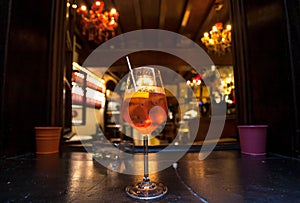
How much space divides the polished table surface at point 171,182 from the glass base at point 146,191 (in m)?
0.02

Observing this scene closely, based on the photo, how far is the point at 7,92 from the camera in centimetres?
134

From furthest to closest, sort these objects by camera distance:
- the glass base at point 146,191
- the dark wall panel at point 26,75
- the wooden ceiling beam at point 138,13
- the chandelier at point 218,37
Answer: the chandelier at point 218,37
the wooden ceiling beam at point 138,13
the dark wall panel at point 26,75
the glass base at point 146,191

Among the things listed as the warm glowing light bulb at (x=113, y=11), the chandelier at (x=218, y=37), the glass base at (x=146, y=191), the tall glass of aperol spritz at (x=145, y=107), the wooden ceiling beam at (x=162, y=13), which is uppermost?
the wooden ceiling beam at (x=162, y=13)

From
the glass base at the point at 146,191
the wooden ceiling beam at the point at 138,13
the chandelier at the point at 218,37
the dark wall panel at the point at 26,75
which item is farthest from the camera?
the chandelier at the point at 218,37

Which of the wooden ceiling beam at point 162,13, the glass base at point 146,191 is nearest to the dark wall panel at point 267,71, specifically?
the glass base at point 146,191

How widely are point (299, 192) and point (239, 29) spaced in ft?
5.10

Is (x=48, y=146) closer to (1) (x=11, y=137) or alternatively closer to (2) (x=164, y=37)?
(1) (x=11, y=137)

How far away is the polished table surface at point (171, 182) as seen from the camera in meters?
0.65

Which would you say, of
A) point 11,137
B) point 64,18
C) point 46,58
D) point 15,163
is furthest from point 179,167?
point 64,18

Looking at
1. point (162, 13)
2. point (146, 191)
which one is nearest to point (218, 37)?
point (162, 13)

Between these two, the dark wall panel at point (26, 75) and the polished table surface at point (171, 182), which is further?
the dark wall panel at point (26, 75)

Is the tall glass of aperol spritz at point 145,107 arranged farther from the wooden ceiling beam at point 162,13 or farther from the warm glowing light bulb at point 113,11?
the warm glowing light bulb at point 113,11

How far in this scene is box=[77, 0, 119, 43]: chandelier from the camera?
3904 millimetres

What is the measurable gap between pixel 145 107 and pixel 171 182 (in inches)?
15.4
